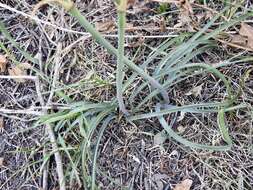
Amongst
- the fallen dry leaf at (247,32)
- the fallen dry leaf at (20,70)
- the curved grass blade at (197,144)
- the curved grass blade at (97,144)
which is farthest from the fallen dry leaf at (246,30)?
the fallen dry leaf at (20,70)

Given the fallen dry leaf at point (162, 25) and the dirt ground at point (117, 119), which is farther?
the fallen dry leaf at point (162, 25)

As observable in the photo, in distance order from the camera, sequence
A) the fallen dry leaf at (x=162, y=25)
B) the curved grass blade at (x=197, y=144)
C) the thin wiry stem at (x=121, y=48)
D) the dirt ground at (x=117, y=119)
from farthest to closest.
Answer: the fallen dry leaf at (x=162, y=25)
the dirt ground at (x=117, y=119)
the curved grass blade at (x=197, y=144)
the thin wiry stem at (x=121, y=48)

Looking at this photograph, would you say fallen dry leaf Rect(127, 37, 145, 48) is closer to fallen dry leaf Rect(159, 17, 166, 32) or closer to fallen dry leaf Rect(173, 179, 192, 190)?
fallen dry leaf Rect(159, 17, 166, 32)

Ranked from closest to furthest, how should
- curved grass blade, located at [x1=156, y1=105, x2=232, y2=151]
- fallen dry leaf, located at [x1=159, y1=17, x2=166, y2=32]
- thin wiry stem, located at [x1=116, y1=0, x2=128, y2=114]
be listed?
thin wiry stem, located at [x1=116, y1=0, x2=128, y2=114] < curved grass blade, located at [x1=156, y1=105, x2=232, y2=151] < fallen dry leaf, located at [x1=159, y1=17, x2=166, y2=32]

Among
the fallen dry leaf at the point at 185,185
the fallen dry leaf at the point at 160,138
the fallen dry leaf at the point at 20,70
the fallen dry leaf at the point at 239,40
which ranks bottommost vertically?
the fallen dry leaf at the point at 185,185

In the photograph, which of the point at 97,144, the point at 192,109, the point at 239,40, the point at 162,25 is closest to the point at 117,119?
the point at 97,144

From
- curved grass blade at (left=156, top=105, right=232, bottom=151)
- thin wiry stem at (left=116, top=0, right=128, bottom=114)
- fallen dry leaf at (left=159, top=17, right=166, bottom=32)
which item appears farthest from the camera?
fallen dry leaf at (left=159, top=17, right=166, bottom=32)

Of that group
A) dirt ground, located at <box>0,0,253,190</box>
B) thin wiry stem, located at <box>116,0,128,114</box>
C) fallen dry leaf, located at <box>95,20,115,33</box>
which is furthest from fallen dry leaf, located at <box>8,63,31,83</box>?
thin wiry stem, located at <box>116,0,128,114</box>

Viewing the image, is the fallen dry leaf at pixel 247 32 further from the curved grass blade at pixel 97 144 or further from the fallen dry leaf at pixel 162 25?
the curved grass blade at pixel 97 144
